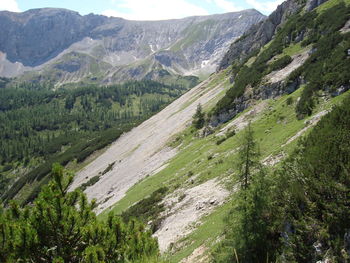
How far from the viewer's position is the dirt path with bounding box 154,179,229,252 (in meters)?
27.6

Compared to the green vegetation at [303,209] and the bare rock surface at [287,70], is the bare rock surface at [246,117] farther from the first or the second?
the green vegetation at [303,209]

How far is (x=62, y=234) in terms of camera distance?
545 inches

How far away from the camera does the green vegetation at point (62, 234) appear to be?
1248cm

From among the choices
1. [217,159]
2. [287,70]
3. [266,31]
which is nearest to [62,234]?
[217,159]

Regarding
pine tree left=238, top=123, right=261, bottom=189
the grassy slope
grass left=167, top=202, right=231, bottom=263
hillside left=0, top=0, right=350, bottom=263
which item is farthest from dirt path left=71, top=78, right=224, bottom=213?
pine tree left=238, top=123, right=261, bottom=189

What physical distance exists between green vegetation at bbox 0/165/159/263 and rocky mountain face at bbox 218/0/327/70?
80.0 metres

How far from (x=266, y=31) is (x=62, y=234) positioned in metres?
99.4

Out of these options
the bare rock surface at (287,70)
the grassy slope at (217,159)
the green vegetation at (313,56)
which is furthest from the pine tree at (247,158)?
the bare rock surface at (287,70)

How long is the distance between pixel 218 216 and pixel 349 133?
1373 centimetres

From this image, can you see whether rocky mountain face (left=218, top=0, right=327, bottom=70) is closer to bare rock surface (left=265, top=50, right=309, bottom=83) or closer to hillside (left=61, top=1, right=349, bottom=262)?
hillside (left=61, top=1, right=349, bottom=262)

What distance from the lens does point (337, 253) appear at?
1215cm

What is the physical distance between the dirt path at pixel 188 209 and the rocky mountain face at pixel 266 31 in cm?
6550

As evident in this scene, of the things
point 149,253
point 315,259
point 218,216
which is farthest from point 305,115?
point 149,253

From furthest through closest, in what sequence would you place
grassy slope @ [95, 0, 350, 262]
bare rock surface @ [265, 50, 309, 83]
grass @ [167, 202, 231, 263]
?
bare rock surface @ [265, 50, 309, 83] → grassy slope @ [95, 0, 350, 262] → grass @ [167, 202, 231, 263]
